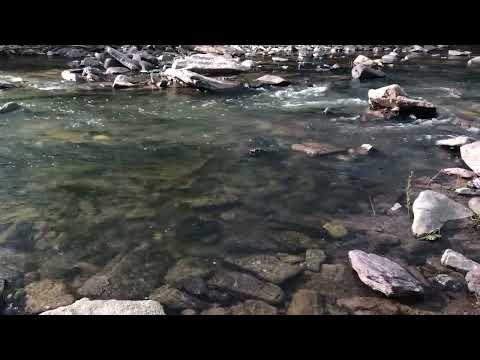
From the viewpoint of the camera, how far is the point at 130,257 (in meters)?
5.06

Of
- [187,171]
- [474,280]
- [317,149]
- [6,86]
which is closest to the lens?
[474,280]

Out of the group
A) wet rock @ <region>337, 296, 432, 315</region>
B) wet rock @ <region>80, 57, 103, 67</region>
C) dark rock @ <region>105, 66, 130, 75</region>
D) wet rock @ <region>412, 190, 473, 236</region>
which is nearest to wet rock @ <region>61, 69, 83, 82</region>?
dark rock @ <region>105, 66, 130, 75</region>

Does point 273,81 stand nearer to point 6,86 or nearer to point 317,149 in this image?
point 317,149

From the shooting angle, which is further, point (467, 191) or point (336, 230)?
point (467, 191)

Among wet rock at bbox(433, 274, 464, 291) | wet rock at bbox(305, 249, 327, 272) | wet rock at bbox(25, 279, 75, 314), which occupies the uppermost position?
wet rock at bbox(433, 274, 464, 291)

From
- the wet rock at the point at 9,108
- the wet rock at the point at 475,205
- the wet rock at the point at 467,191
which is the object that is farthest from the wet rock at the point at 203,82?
the wet rock at the point at 475,205

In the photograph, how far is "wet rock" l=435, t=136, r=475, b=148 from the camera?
29.8 ft

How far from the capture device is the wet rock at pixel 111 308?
394 centimetres

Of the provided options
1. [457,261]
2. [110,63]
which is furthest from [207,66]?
[457,261]

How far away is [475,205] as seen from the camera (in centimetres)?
615

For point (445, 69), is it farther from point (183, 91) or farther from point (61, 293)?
point (61, 293)

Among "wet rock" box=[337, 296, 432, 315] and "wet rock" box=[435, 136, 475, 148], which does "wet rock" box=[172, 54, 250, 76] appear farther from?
"wet rock" box=[337, 296, 432, 315]

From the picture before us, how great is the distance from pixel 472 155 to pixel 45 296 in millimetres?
7802

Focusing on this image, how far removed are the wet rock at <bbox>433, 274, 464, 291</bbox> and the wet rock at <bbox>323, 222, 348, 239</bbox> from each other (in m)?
1.30
